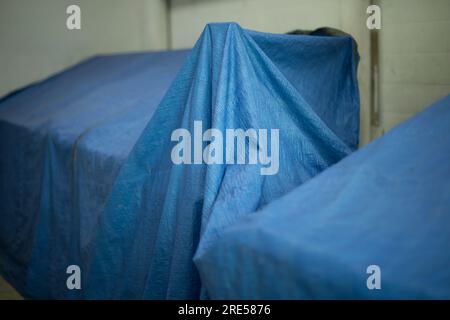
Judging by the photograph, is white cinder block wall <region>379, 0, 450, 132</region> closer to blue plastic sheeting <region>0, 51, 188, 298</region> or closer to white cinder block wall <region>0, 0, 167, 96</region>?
blue plastic sheeting <region>0, 51, 188, 298</region>

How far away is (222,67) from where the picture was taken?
1.42 m

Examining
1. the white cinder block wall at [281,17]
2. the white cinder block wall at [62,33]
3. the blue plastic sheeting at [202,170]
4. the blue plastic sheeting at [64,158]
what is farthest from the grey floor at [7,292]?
the white cinder block wall at [281,17]

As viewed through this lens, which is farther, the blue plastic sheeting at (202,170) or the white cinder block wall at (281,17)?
the white cinder block wall at (281,17)

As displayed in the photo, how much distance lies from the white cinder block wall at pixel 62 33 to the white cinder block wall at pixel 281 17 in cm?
17

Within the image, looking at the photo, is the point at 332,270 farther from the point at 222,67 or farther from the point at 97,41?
the point at 97,41

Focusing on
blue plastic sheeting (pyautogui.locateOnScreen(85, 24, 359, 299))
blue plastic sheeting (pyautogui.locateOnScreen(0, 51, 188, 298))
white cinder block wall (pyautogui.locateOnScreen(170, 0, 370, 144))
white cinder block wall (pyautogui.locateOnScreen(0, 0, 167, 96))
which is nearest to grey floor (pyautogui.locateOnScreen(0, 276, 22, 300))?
blue plastic sheeting (pyautogui.locateOnScreen(0, 51, 188, 298))

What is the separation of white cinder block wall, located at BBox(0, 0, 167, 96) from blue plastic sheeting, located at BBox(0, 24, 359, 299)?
91cm

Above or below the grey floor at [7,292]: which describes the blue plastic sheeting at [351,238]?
above

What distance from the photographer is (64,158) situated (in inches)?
87.7

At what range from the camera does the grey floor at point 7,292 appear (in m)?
2.49

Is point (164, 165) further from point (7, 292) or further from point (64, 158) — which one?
point (7, 292)

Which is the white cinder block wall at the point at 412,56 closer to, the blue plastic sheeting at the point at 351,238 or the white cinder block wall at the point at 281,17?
the white cinder block wall at the point at 281,17

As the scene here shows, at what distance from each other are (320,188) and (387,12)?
4.03 feet

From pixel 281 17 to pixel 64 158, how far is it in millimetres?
1213
